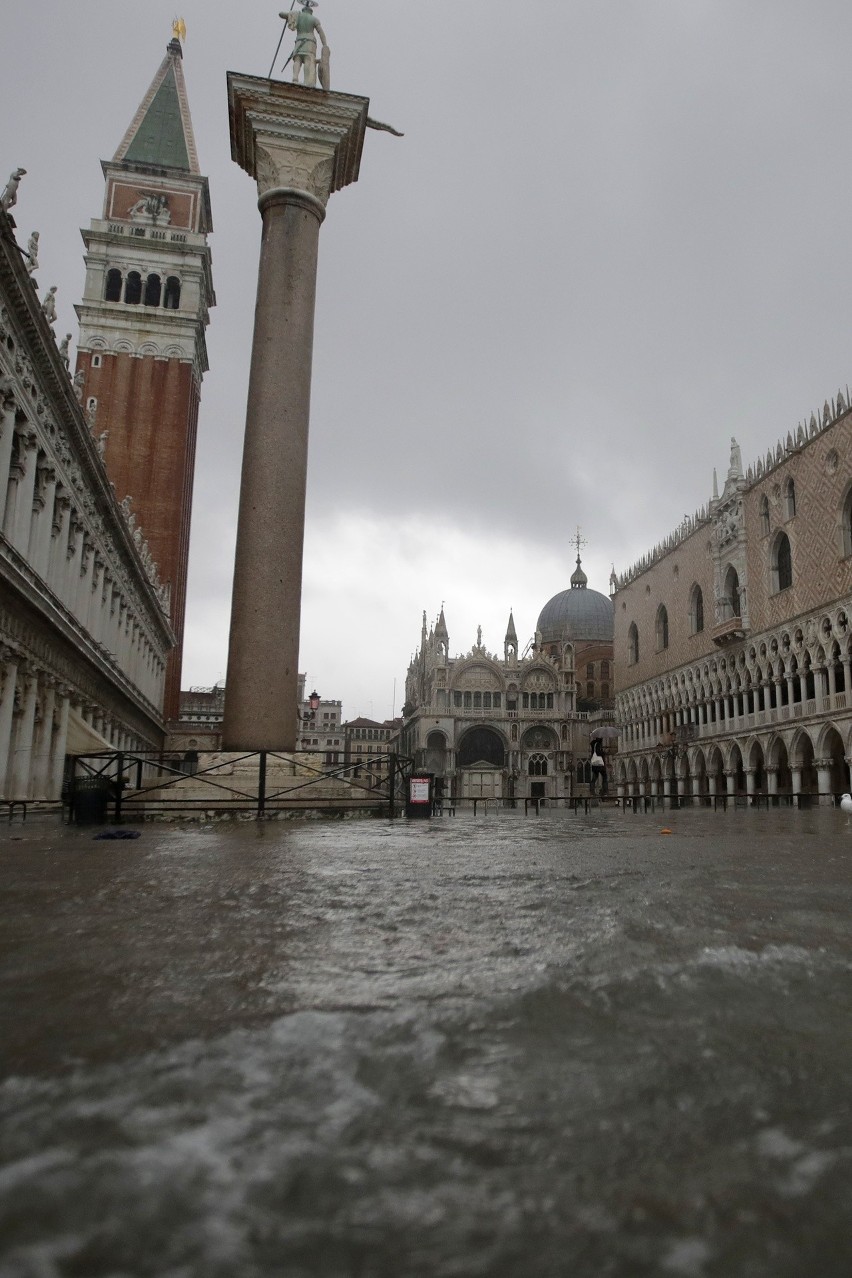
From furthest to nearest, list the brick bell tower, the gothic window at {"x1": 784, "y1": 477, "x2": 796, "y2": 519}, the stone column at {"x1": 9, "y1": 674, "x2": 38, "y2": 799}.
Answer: the brick bell tower → the gothic window at {"x1": 784, "y1": 477, "x2": 796, "y2": 519} → the stone column at {"x1": 9, "y1": 674, "x2": 38, "y2": 799}

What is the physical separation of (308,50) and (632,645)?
43.8 meters

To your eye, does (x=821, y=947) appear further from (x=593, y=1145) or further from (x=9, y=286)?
(x=9, y=286)

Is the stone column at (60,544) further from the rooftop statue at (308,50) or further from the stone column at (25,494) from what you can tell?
the rooftop statue at (308,50)

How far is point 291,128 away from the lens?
56.5 feet

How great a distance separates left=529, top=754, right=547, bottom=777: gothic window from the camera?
6363cm

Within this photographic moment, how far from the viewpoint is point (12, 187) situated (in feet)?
46.9

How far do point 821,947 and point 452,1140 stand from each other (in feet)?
5.58

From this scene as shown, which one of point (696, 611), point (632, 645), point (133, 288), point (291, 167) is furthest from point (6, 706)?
point (632, 645)

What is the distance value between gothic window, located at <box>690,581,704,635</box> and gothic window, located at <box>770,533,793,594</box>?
8317 mm

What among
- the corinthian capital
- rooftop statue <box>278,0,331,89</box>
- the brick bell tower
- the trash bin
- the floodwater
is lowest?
the floodwater

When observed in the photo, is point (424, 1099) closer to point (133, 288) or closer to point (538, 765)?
point (133, 288)

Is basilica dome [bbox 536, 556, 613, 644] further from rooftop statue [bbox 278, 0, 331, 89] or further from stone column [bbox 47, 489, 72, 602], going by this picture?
rooftop statue [bbox 278, 0, 331, 89]

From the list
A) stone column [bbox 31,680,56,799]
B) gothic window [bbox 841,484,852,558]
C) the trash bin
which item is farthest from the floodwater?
gothic window [bbox 841,484,852,558]

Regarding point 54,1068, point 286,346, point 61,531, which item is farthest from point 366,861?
point 61,531
